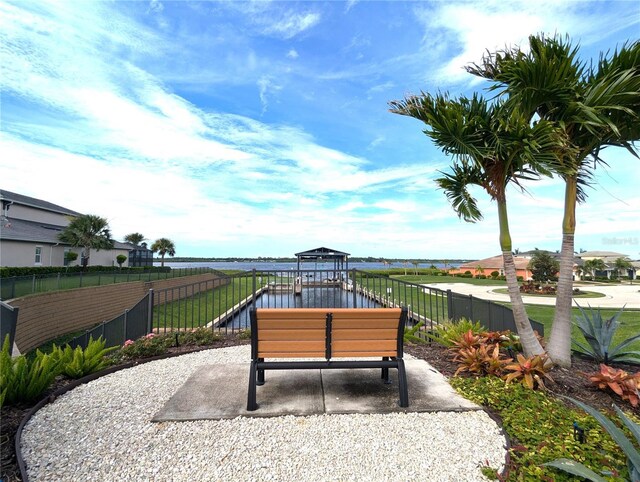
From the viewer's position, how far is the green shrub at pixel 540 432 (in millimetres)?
2287

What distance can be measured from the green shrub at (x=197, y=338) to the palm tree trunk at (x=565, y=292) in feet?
19.4

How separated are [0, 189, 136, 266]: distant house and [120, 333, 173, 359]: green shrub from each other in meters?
22.8

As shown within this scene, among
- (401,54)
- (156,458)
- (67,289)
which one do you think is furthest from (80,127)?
(156,458)

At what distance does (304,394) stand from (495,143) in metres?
4.17

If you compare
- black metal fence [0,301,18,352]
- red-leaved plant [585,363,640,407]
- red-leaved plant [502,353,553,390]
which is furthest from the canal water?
red-leaved plant [585,363,640,407]

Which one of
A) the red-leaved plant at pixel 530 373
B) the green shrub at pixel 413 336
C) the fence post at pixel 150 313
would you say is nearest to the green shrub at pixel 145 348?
the fence post at pixel 150 313

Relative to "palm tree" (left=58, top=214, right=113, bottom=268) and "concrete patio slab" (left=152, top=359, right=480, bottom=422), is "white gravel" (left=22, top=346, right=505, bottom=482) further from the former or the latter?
"palm tree" (left=58, top=214, right=113, bottom=268)

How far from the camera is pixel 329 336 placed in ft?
11.3

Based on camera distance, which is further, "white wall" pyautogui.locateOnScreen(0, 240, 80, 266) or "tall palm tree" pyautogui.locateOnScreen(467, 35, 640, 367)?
"white wall" pyautogui.locateOnScreen(0, 240, 80, 266)

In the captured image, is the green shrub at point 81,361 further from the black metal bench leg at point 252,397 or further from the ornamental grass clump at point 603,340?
the ornamental grass clump at point 603,340

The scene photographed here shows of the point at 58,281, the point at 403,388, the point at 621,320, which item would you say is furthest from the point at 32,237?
the point at 621,320

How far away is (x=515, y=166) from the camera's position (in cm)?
466

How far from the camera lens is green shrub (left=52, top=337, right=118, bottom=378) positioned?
407 centimetres

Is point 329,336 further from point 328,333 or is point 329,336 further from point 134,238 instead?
point 134,238
